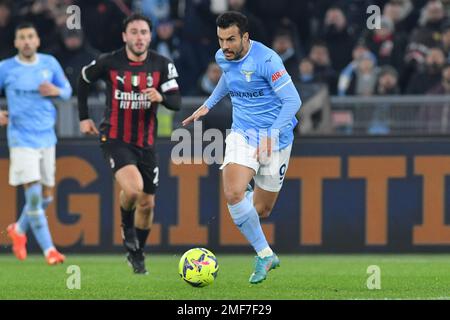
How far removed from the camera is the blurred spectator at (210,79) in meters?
15.7

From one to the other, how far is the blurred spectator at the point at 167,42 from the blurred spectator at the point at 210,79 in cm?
76

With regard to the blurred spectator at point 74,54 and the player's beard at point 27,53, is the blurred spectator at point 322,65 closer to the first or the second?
the blurred spectator at point 74,54

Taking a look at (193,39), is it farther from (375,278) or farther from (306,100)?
(375,278)

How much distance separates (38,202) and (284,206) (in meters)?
2.86

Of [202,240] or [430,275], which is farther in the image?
[202,240]

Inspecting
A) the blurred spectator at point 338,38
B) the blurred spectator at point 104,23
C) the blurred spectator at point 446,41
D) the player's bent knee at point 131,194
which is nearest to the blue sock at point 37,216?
the player's bent knee at point 131,194

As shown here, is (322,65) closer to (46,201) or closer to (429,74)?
(429,74)

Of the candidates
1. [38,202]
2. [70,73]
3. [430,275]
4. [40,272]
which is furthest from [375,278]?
[70,73]

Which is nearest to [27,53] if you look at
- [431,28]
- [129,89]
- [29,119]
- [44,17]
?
[29,119]

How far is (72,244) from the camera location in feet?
47.2

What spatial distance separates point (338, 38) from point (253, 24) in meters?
1.15

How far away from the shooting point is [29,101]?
1345cm

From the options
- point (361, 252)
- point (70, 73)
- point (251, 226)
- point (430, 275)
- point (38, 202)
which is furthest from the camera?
point (70, 73)

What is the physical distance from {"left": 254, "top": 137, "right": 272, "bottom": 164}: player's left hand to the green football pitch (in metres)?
1.03
